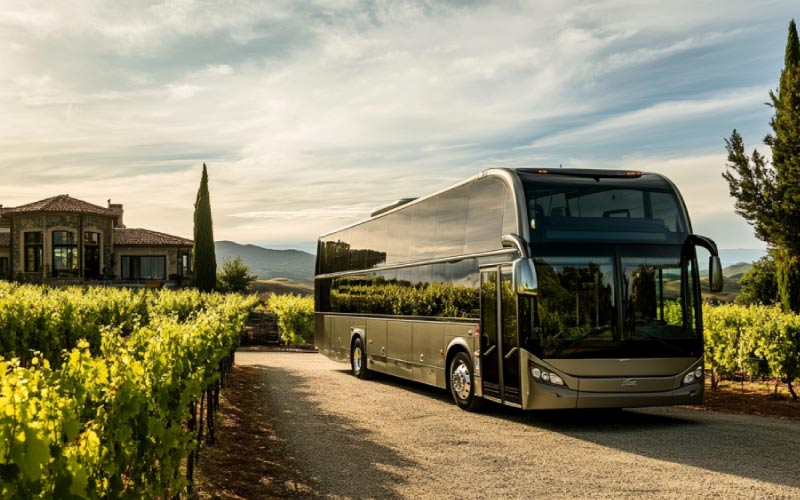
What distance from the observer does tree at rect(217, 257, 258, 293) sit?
6381 cm

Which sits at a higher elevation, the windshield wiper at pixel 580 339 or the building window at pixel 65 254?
the building window at pixel 65 254

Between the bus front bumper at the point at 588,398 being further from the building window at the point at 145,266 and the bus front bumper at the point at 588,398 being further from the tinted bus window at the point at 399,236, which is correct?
the building window at the point at 145,266

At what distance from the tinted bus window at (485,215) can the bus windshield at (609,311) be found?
1273mm

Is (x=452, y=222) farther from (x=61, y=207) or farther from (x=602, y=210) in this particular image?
(x=61, y=207)

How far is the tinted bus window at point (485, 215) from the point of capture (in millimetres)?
12008

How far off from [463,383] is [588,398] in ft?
9.41

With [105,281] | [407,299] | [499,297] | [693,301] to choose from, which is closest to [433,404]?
[407,299]

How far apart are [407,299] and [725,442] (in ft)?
23.0

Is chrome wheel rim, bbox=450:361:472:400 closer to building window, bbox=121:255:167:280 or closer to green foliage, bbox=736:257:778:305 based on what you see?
green foliage, bbox=736:257:778:305

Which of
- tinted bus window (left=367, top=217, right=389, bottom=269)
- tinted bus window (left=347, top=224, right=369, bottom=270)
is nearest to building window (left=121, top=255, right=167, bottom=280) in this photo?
tinted bus window (left=347, top=224, right=369, bottom=270)

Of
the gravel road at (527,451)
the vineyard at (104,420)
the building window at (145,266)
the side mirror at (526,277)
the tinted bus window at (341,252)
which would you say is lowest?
the gravel road at (527,451)

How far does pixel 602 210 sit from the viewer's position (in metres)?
11.5

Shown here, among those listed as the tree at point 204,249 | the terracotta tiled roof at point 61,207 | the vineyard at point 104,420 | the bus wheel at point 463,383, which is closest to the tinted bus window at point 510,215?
the bus wheel at point 463,383

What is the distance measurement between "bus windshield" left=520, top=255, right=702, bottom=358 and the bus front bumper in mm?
490
